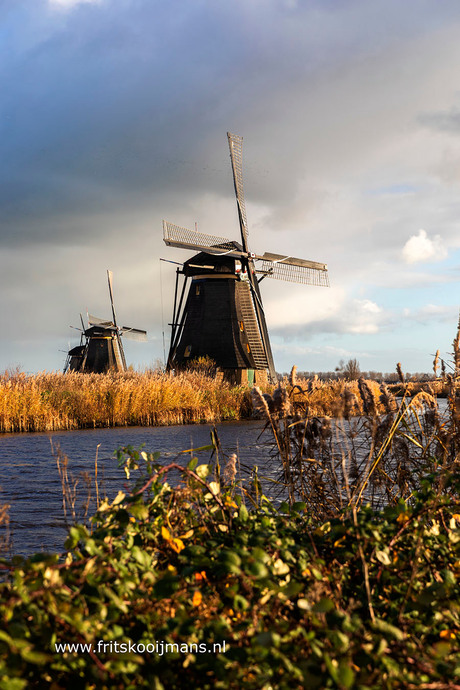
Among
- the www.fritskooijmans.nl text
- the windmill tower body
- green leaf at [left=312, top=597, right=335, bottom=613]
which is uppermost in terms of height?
the windmill tower body

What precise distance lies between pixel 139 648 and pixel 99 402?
60.5 feet

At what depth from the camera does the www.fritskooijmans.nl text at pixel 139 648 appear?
156cm

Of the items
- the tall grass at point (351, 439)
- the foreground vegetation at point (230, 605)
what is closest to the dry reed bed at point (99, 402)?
the tall grass at point (351, 439)

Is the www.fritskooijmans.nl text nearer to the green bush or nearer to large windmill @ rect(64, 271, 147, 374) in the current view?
the green bush

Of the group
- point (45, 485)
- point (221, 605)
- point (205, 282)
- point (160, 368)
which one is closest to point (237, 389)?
point (160, 368)

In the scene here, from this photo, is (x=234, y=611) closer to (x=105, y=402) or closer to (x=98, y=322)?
(x=105, y=402)

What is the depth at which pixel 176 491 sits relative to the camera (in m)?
2.58

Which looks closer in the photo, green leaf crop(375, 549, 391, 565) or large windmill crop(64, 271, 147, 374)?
green leaf crop(375, 549, 391, 565)

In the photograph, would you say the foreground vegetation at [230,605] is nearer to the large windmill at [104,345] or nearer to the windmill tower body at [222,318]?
the windmill tower body at [222,318]

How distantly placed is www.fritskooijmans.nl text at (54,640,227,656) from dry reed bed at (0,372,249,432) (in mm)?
17015

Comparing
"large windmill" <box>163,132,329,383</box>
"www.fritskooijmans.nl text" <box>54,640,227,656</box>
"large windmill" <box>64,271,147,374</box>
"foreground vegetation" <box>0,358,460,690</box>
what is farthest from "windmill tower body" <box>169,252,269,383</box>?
"www.fritskooijmans.nl text" <box>54,640,227,656</box>

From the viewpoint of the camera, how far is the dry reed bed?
58.5 ft

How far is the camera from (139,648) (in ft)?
5.37

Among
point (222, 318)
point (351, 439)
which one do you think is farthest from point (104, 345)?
point (351, 439)
